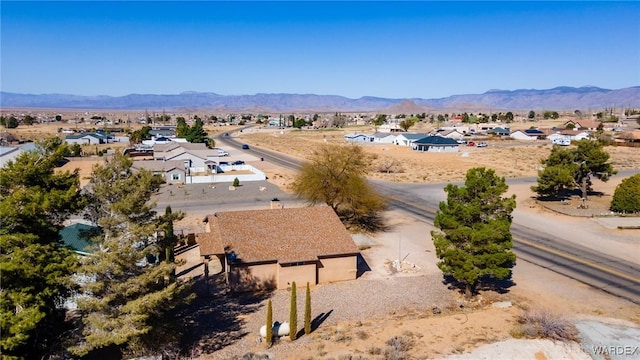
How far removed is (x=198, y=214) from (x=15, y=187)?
31853mm

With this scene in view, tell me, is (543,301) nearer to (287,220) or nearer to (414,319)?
(414,319)

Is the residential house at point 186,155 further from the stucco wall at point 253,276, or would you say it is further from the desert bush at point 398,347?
the desert bush at point 398,347

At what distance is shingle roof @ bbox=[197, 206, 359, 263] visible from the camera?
3092cm

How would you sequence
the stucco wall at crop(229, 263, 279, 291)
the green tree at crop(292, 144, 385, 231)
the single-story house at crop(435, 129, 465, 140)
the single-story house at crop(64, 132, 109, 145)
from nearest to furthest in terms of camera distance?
the stucco wall at crop(229, 263, 279, 291) → the green tree at crop(292, 144, 385, 231) → the single-story house at crop(64, 132, 109, 145) → the single-story house at crop(435, 129, 465, 140)

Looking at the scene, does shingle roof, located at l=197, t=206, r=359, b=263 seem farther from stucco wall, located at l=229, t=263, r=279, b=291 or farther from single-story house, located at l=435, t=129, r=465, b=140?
single-story house, located at l=435, t=129, r=465, b=140

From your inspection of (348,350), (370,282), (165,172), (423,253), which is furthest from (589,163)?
(165,172)

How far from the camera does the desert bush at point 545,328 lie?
23969mm

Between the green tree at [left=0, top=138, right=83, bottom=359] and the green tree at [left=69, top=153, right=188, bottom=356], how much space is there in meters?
1.08

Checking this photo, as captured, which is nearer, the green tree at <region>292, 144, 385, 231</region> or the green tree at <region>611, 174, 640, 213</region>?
the green tree at <region>292, 144, 385, 231</region>

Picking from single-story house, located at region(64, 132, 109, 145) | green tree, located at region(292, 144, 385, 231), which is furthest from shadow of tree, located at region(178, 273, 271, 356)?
single-story house, located at region(64, 132, 109, 145)

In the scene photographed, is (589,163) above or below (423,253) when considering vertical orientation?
above

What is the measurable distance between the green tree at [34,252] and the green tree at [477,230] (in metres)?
21.6

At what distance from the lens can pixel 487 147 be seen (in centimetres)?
12512

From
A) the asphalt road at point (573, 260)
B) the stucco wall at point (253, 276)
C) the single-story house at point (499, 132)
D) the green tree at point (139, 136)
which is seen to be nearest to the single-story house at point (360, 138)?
the single-story house at point (499, 132)
